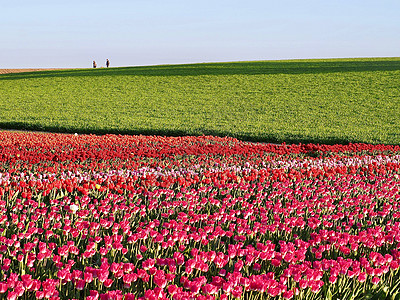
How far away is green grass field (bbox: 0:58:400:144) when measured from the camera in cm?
1686

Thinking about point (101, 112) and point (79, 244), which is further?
point (101, 112)

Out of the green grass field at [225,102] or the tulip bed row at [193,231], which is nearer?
the tulip bed row at [193,231]

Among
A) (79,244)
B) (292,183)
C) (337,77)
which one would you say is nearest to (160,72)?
(337,77)

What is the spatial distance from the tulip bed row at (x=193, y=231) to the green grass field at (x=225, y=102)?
7.66 metres

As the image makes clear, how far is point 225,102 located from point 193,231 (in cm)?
2103

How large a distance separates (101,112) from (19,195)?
1686cm

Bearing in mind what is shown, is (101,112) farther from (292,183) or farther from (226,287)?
(226,287)

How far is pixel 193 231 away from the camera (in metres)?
3.88

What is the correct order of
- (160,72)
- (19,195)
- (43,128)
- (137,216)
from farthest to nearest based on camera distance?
(160,72)
(43,128)
(19,195)
(137,216)

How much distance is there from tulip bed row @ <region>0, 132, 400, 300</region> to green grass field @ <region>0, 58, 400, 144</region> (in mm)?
7655

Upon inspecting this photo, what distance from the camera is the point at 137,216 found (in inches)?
184

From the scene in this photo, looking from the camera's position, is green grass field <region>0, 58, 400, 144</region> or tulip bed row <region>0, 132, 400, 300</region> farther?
green grass field <region>0, 58, 400, 144</region>

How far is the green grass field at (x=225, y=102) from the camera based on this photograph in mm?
16859

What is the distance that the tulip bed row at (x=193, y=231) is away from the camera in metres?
2.83
